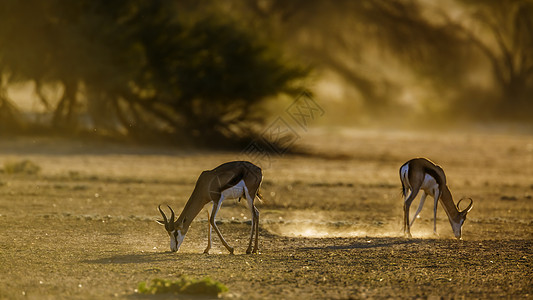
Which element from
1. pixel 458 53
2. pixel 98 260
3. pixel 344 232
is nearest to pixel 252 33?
pixel 344 232

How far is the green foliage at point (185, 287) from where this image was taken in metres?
8.81

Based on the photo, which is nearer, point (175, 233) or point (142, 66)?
point (175, 233)

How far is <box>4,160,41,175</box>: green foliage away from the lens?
21.6 metres

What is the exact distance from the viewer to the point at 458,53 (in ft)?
194

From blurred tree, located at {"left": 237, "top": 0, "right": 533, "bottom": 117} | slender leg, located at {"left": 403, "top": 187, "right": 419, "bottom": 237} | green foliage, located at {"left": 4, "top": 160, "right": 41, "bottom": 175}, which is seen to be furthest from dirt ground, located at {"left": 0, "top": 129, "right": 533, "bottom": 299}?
blurred tree, located at {"left": 237, "top": 0, "right": 533, "bottom": 117}

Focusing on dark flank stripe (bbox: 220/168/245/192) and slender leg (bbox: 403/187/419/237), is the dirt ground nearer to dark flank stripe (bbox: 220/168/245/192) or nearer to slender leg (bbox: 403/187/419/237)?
slender leg (bbox: 403/187/419/237)

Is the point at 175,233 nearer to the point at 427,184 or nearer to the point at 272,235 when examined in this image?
the point at 272,235

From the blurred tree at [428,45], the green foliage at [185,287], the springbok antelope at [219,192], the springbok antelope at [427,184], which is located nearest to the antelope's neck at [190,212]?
the springbok antelope at [219,192]

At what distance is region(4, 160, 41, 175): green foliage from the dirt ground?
397 millimetres

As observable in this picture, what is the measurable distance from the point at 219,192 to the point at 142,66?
784 inches

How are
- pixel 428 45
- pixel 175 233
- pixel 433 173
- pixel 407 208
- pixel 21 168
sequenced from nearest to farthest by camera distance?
1. pixel 175 233
2. pixel 407 208
3. pixel 433 173
4. pixel 21 168
5. pixel 428 45

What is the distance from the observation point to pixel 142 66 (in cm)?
3053

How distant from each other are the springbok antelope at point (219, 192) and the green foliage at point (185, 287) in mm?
2358

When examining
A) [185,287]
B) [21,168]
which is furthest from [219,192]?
[21,168]
